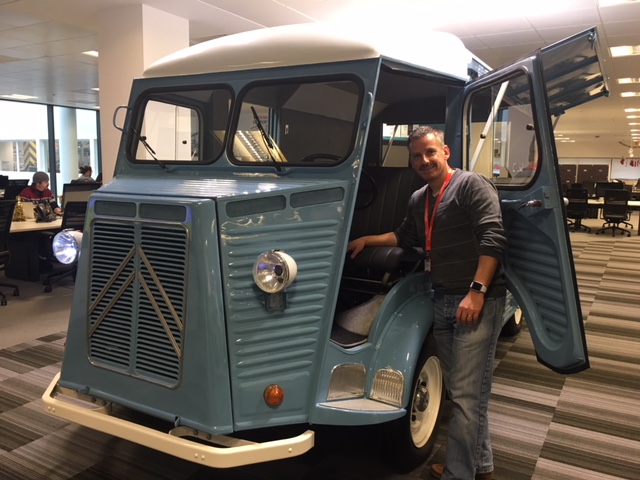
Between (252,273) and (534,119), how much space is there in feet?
4.76

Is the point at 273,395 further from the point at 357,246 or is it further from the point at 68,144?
the point at 68,144

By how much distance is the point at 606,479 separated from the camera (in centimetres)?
280

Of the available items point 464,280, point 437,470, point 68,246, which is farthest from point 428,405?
point 68,246

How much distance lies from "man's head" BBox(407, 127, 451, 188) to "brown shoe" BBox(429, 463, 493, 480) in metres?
1.44

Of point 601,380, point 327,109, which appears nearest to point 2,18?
point 327,109

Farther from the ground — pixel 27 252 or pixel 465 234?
pixel 465 234

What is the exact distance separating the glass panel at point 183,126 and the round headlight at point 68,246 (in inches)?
22.1

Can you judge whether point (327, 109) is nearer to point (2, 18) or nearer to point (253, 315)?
point (253, 315)

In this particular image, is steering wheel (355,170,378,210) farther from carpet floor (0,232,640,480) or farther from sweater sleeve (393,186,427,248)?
carpet floor (0,232,640,480)

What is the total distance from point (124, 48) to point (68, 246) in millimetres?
4199

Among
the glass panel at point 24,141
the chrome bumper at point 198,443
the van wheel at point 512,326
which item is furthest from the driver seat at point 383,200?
the glass panel at point 24,141

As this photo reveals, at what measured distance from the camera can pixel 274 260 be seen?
2.17 m

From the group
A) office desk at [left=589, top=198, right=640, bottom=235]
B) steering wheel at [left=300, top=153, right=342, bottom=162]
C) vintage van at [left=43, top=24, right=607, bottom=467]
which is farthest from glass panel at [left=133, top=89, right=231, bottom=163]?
office desk at [left=589, top=198, right=640, bottom=235]

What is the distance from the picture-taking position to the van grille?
2193mm
